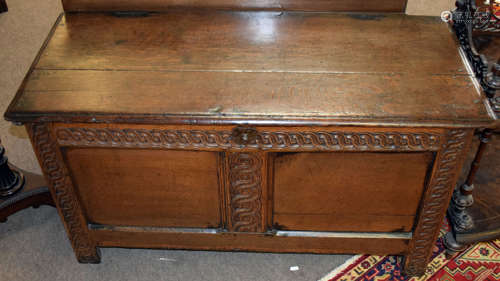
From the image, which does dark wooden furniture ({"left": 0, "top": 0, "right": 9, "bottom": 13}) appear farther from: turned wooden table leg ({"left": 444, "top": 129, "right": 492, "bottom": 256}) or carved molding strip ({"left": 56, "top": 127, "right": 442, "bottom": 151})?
turned wooden table leg ({"left": 444, "top": 129, "right": 492, "bottom": 256})

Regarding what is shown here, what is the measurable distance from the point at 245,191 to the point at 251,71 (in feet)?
1.33

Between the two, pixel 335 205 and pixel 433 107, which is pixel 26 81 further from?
pixel 433 107

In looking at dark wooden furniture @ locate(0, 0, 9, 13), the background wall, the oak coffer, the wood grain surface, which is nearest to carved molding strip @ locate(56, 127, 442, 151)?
the oak coffer

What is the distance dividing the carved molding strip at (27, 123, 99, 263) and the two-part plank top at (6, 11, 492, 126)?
0.34 ft

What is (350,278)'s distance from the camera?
1891 mm

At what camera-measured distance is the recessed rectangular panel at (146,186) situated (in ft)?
5.08

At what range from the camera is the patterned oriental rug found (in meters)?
1.89

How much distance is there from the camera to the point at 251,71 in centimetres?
156

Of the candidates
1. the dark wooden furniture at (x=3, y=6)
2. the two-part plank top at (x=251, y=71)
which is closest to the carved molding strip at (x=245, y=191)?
the two-part plank top at (x=251, y=71)

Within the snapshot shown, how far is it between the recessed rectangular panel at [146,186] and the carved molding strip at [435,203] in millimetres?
717

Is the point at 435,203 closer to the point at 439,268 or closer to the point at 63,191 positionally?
the point at 439,268

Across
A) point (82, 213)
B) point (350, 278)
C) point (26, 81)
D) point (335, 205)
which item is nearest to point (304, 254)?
point (350, 278)

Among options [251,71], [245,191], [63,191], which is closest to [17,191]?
[63,191]

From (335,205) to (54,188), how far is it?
0.97m
